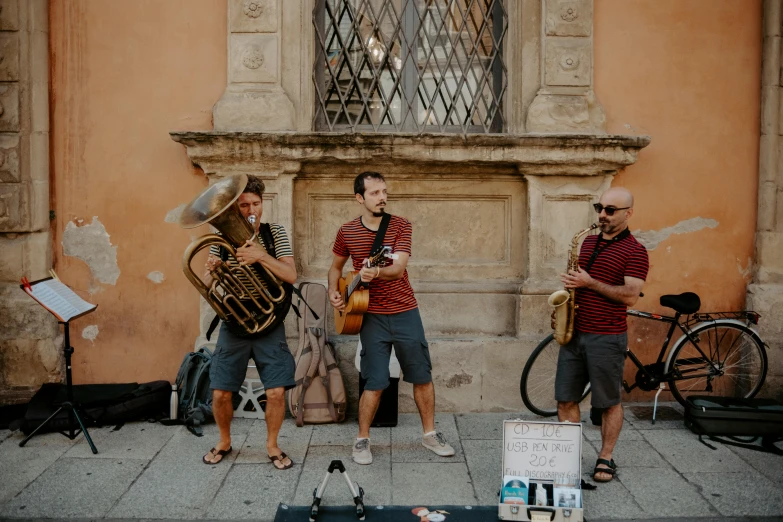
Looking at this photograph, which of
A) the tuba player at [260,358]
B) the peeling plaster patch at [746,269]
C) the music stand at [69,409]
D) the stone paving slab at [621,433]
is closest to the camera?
the tuba player at [260,358]

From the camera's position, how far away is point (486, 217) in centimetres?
623

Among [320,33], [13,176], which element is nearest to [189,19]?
[320,33]

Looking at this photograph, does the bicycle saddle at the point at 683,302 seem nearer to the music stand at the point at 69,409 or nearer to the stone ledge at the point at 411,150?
the stone ledge at the point at 411,150

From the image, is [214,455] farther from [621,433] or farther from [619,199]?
[619,199]

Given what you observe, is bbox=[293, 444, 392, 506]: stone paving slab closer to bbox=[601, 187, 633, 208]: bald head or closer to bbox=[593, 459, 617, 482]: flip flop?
bbox=[593, 459, 617, 482]: flip flop

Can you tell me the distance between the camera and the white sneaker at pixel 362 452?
4793 millimetres

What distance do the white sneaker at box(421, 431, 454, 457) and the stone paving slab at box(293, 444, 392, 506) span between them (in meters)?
0.29

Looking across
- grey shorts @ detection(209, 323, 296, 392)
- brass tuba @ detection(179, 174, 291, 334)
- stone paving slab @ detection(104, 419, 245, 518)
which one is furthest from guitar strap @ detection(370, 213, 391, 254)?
stone paving slab @ detection(104, 419, 245, 518)

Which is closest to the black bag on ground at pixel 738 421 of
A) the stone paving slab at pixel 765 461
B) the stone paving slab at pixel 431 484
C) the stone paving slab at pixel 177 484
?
the stone paving slab at pixel 765 461

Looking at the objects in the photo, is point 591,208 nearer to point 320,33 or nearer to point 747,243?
point 747,243

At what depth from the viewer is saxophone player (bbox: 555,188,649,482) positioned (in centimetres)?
433

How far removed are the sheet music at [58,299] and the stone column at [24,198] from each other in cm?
94

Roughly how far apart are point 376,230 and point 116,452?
8.06 feet

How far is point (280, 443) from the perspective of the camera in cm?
518
